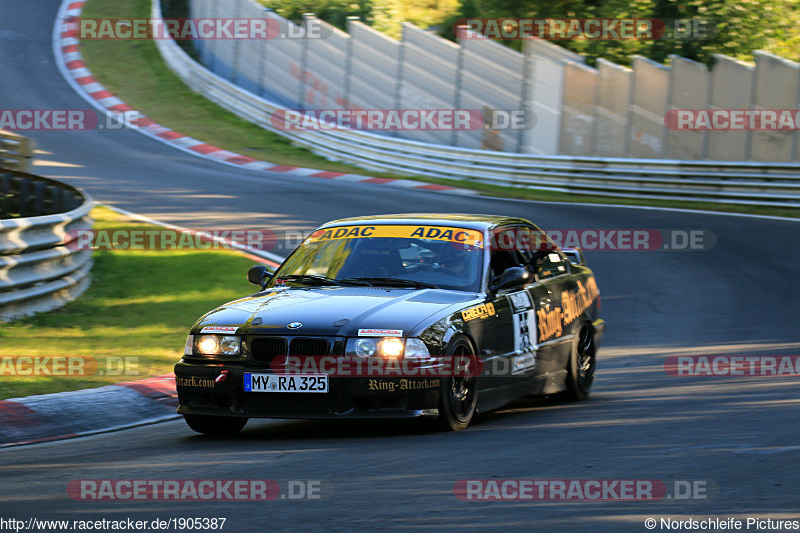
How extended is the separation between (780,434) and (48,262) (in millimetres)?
7899

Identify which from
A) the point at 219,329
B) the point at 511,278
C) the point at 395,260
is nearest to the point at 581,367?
the point at 511,278

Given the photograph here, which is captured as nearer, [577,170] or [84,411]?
[84,411]

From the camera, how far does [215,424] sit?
739 centimetres

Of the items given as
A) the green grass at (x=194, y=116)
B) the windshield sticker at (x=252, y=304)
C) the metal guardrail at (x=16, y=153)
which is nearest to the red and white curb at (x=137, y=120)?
the green grass at (x=194, y=116)

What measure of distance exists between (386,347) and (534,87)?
65.8 feet

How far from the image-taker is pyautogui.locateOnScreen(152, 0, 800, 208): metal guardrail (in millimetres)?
21703

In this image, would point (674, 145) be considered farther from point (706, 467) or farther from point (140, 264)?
point (706, 467)

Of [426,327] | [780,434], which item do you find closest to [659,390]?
[780,434]

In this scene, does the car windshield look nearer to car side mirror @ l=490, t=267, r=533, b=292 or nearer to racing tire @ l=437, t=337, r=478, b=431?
car side mirror @ l=490, t=267, r=533, b=292

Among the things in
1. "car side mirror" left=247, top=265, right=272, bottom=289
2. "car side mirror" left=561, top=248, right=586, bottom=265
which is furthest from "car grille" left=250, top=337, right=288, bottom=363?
"car side mirror" left=561, top=248, right=586, bottom=265

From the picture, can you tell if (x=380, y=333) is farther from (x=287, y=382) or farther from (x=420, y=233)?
(x=420, y=233)

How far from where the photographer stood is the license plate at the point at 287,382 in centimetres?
680

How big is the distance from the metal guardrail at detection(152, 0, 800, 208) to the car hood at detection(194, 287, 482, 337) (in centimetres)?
1557

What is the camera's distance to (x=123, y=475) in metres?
5.93
